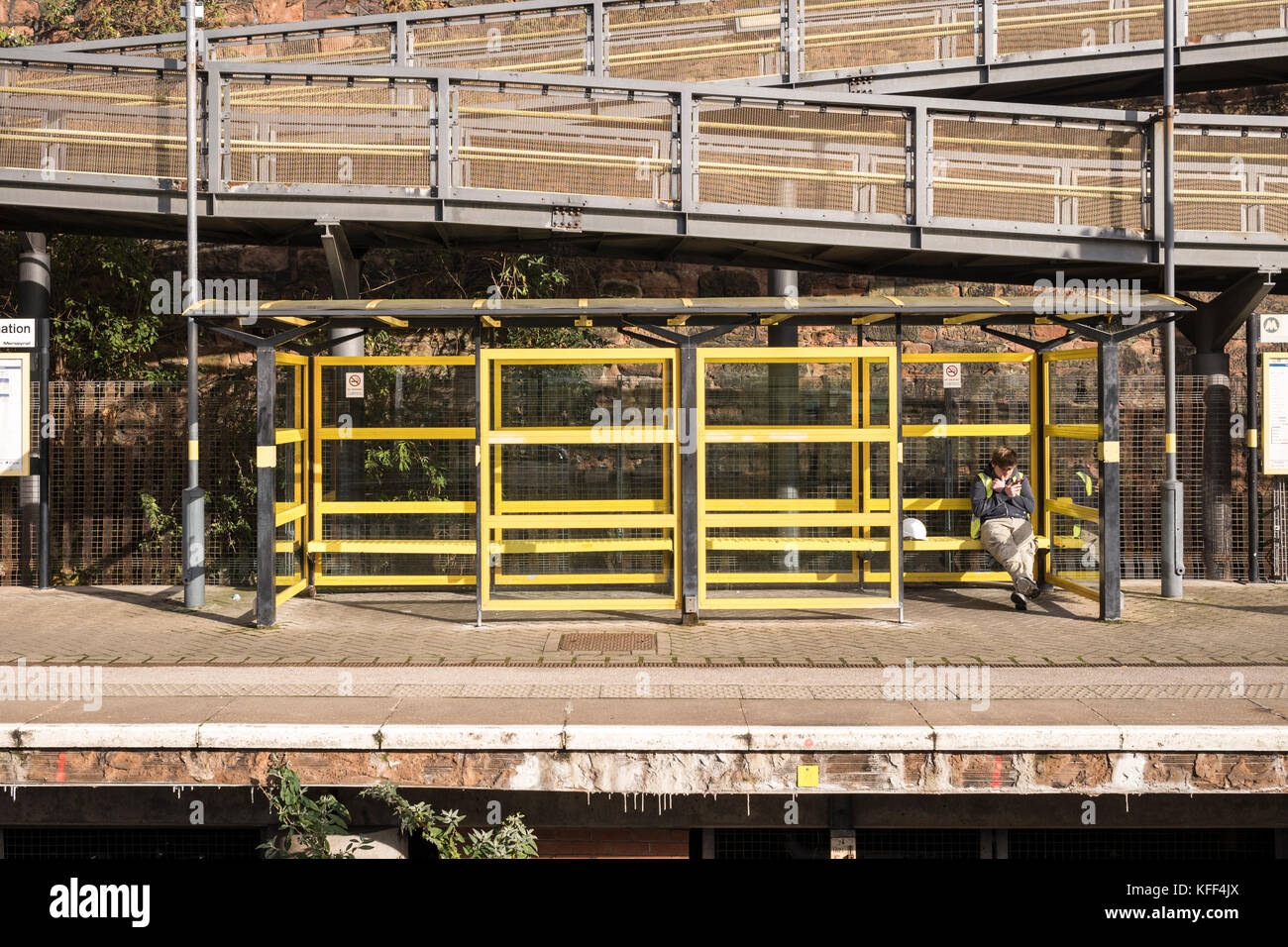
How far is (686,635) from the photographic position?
932 cm

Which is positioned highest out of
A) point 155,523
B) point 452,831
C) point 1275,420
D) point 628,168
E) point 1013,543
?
point 628,168

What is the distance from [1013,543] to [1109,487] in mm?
1151

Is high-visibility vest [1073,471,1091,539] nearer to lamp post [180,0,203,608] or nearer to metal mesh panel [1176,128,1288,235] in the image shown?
metal mesh panel [1176,128,1288,235]

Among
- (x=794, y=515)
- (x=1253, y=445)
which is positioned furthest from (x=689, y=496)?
(x=1253, y=445)

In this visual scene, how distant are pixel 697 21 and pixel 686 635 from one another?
8375 mm

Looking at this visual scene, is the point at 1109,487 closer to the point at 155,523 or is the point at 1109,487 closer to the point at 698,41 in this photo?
the point at 698,41

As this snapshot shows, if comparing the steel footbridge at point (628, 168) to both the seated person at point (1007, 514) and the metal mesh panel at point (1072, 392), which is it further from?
the seated person at point (1007, 514)

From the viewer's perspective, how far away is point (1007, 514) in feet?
35.6

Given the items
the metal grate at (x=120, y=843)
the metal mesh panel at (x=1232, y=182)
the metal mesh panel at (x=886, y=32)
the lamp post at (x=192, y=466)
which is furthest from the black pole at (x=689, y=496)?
the metal mesh panel at (x=886, y=32)

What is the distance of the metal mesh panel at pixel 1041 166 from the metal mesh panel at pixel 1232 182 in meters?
0.49

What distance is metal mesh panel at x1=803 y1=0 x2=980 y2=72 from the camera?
1374cm

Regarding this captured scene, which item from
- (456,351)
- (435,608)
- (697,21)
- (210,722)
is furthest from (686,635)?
(697,21)

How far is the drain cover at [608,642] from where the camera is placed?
876 cm
